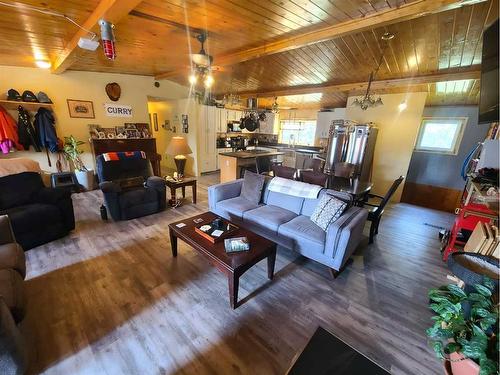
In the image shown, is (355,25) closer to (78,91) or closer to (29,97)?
(78,91)

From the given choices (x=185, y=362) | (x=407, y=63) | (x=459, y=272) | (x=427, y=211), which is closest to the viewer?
(x=459, y=272)

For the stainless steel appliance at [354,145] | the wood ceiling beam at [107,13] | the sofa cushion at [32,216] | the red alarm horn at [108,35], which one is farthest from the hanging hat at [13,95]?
the stainless steel appliance at [354,145]

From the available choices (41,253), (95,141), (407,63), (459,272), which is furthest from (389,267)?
(95,141)

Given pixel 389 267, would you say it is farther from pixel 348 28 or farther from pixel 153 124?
pixel 153 124

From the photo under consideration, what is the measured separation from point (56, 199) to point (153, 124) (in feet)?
16.5

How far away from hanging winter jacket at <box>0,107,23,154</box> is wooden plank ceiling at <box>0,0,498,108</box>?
91 centimetres

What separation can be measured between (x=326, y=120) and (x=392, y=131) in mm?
1993

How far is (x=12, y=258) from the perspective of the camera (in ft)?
5.36

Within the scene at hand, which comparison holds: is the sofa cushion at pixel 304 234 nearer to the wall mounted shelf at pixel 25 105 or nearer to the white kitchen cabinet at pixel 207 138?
the white kitchen cabinet at pixel 207 138

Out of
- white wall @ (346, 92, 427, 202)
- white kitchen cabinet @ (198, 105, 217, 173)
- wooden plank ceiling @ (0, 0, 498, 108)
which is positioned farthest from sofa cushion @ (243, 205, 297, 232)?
white kitchen cabinet @ (198, 105, 217, 173)

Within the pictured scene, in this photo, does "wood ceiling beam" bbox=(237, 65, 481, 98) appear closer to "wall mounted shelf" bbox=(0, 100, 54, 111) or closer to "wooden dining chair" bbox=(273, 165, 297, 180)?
"wooden dining chair" bbox=(273, 165, 297, 180)

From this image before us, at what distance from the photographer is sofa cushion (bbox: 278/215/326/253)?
2220 millimetres

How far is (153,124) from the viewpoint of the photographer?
711 centimetres

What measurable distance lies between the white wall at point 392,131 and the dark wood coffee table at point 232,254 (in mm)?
4433
